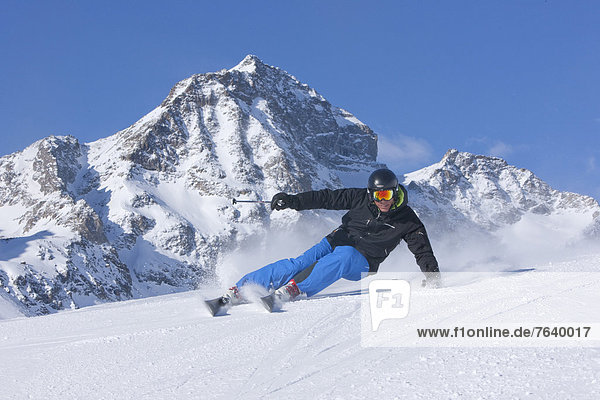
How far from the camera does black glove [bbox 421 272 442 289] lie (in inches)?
204

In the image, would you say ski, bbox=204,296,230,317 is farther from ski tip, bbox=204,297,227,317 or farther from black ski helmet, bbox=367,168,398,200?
black ski helmet, bbox=367,168,398,200

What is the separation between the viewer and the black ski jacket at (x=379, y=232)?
18.4 feet

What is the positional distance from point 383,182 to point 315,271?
1.25 meters

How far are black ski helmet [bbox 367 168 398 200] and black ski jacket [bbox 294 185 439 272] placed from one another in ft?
0.58

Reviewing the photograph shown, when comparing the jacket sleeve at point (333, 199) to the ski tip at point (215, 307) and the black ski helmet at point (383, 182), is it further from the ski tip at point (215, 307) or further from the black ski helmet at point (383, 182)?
the ski tip at point (215, 307)

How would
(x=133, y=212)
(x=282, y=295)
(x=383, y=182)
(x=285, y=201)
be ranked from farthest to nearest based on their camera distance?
1. (x=133, y=212)
2. (x=285, y=201)
3. (x=383, y=182)
4. (x=282, y=295)

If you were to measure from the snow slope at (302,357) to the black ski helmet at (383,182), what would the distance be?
1.32 meters

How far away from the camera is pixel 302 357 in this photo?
2969 mm

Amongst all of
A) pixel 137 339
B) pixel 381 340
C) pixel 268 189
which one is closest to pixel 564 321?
pixel 381 340

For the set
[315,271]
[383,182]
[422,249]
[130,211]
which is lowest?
[315,271]

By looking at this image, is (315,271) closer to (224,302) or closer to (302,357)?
(224,302)

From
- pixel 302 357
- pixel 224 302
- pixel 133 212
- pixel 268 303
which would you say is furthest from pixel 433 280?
pixel 133 212

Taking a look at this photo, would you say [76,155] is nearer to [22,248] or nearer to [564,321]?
[22,248]

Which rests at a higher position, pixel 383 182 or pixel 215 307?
pixel 383 182
